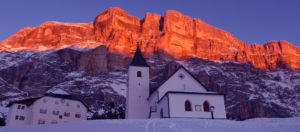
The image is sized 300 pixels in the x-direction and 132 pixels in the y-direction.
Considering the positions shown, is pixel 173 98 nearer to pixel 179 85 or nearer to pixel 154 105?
pixel 179 85

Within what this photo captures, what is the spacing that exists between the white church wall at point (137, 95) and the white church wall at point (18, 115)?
2859 centimetres

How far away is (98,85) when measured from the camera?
146500 mm

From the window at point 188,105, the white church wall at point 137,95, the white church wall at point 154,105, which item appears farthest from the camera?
the white church wall at point 137,95

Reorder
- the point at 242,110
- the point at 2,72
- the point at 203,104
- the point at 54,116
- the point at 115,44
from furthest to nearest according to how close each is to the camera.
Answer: the point at 115,44 < the point at 2,72 < the point at 242,110 < the point at 54,116 < the point at 203,104

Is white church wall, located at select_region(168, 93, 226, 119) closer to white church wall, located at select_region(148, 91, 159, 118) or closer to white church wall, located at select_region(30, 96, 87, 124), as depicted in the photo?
white church wall, located at select_region(148, 91, 159, 118)

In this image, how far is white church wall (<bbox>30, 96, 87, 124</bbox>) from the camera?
6224 centimetres

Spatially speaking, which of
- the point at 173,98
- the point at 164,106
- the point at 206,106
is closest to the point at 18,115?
the point at 164,106

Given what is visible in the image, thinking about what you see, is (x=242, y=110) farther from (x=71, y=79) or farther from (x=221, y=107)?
(x=221, y=107)

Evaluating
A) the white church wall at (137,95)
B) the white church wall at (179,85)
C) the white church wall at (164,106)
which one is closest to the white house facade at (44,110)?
the white church wall at (137,95)

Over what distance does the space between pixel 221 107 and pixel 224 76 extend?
135 metres

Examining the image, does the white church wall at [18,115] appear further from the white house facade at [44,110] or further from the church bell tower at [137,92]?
the church bell tower at [137,92]

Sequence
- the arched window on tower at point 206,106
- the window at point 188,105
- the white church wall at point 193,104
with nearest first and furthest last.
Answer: the white church wall at point 193,104
the window at point 188,105
the arched window on tower at point 206,106

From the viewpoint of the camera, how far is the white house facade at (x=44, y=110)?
62.0 metres

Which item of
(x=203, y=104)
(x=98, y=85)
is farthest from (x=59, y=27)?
(x=203, y=104)
